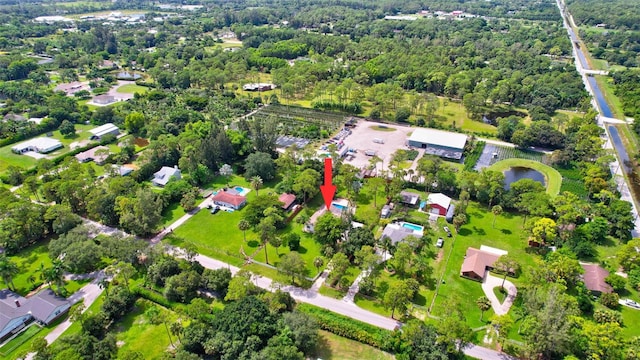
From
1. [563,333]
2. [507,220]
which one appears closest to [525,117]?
[507,220]

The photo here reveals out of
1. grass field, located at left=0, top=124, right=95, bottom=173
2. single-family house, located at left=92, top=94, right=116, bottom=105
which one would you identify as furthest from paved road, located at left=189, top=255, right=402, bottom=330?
single-family house, located at left=92, top=94, right=116, bottom=105

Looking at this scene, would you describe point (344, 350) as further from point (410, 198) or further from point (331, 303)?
point (410, 198)

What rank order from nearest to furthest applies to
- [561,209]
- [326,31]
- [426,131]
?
[561,209] < [426,131] < [326,31]

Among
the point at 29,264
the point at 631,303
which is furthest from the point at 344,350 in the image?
the point at 29,264

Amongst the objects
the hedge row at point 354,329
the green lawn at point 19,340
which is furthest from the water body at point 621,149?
the green lawn at point 19,340

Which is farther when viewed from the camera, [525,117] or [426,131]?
[525,117]

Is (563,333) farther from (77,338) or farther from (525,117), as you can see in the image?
(525,117)

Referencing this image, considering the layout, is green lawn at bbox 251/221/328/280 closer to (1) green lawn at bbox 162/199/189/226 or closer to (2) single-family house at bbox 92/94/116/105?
(1) green lawn at bbox 162/199/189/226
